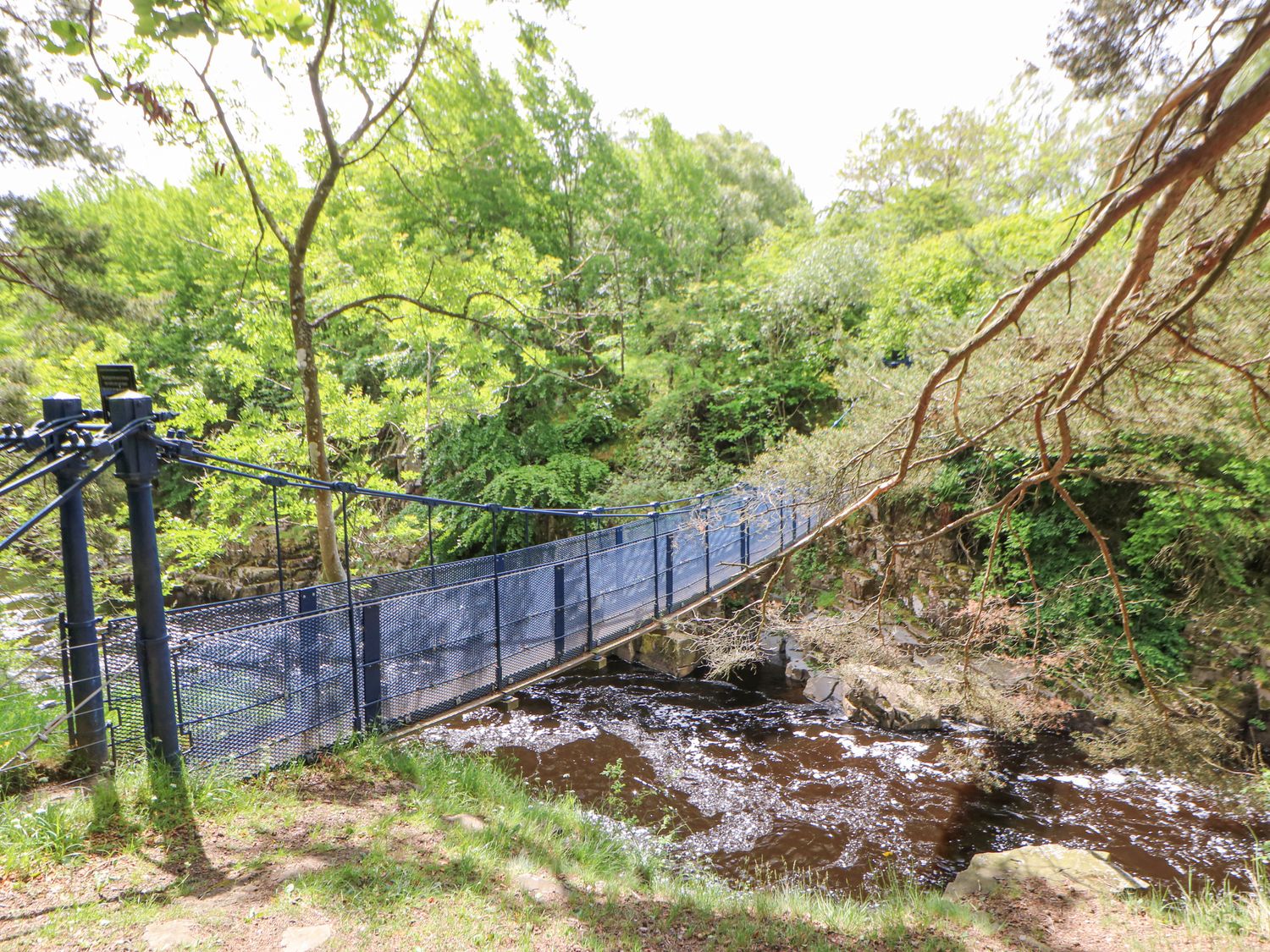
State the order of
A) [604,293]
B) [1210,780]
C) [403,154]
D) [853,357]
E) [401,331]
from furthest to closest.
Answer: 1. [604,293]
2. [853,357]
3. [401,331]
4. [403,154]
5. [1210,780]

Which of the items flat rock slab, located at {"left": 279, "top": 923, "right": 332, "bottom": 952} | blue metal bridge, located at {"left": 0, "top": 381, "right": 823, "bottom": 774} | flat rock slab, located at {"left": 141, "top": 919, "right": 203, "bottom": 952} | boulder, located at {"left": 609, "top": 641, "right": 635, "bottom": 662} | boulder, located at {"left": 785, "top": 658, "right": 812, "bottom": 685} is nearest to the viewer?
flat rock slab, located at {"left": 141, "top": 919, "right": 203, "bottom": 952}

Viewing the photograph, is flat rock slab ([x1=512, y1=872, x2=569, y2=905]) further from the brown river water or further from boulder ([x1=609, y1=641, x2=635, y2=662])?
boulder ([x1=609, y1=641, x2=635, y2=662])

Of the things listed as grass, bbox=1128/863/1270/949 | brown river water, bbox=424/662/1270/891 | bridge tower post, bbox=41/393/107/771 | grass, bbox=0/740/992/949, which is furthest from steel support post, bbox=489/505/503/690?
grass, bbox=1128/863/1270/949

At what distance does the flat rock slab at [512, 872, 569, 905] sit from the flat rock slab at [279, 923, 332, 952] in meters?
0.84

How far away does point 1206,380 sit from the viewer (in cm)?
357

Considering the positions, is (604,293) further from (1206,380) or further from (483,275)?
(1206,380)

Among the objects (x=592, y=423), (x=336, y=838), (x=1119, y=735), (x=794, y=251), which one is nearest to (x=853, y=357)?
(x=794, y=251)

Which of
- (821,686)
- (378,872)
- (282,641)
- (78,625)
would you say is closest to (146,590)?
(78,625)

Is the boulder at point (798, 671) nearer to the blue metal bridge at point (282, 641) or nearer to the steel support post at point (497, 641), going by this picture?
the blue metal bridge at point (282, 641)

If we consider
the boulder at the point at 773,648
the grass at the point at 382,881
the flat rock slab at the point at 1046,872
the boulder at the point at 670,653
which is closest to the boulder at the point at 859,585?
the boulder at the point at 773,648

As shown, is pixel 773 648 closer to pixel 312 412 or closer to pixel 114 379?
pixel 312 412

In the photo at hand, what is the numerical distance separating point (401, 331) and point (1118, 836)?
7763 millimetres

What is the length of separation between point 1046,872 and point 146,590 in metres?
5.38

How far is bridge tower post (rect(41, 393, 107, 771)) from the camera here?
9.62ft
